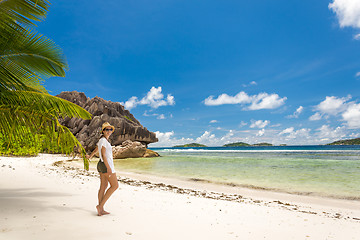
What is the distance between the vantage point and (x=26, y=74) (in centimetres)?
617

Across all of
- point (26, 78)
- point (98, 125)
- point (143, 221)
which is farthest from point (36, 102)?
point (98, 125)

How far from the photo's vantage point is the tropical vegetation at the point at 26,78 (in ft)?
15.3

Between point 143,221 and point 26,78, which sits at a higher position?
point 26,78

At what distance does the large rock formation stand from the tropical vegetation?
42.3 m

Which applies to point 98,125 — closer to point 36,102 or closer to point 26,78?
point 26,78

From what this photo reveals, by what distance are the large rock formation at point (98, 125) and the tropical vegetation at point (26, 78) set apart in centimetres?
4228

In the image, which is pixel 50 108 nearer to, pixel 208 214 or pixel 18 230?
pixel 18 230

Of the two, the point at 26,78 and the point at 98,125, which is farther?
the point at 98,125

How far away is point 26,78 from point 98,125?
4461cm

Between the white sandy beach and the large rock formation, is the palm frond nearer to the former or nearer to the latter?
the white sandy beach

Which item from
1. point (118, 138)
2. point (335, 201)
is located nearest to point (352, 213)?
point (335, 201)

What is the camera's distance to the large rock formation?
47.9 metres

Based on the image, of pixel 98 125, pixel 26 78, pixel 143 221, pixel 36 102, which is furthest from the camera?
pixel 98 125

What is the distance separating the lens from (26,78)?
20.4 ft
